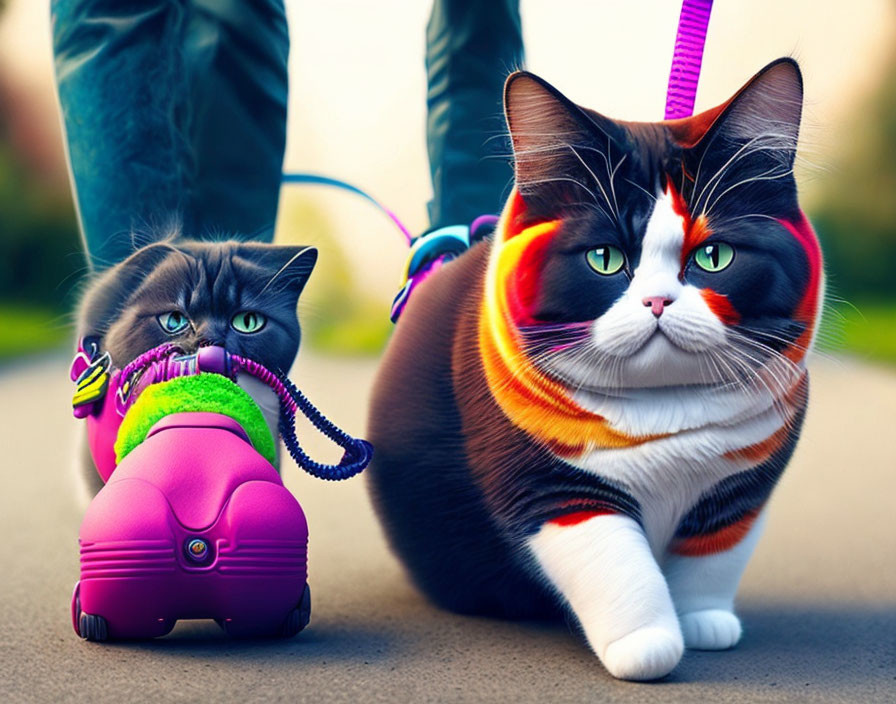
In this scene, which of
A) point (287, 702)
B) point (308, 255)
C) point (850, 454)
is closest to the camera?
point (287, 702)

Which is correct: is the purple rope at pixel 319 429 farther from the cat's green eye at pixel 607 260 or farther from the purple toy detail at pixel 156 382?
the cat's green eye at pixel 607 260

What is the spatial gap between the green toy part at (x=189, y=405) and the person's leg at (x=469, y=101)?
1.58 ft

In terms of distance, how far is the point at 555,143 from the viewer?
0.79m

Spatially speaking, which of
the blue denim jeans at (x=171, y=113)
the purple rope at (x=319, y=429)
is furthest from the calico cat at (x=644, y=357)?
the blue denim jeans at (x=171, y=113)

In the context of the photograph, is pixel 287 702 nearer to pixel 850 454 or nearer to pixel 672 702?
pixel 672 702

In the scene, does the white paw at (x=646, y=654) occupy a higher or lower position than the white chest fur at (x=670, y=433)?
lower

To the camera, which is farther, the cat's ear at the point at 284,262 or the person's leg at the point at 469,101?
the person's leg at the point at 469,101

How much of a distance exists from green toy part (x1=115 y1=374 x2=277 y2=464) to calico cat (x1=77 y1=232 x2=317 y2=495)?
4cm

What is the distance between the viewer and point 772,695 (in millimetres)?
707

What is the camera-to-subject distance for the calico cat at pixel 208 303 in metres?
0.89

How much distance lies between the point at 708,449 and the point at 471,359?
0.70ft

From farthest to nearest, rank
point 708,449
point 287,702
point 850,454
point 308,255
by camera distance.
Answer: point 850,454, point 308,255, point 708,449, point 287,702

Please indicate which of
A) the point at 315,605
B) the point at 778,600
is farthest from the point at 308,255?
the point at 778,600

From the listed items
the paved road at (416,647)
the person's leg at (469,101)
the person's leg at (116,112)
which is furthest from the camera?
the person's leg at (469,101)
